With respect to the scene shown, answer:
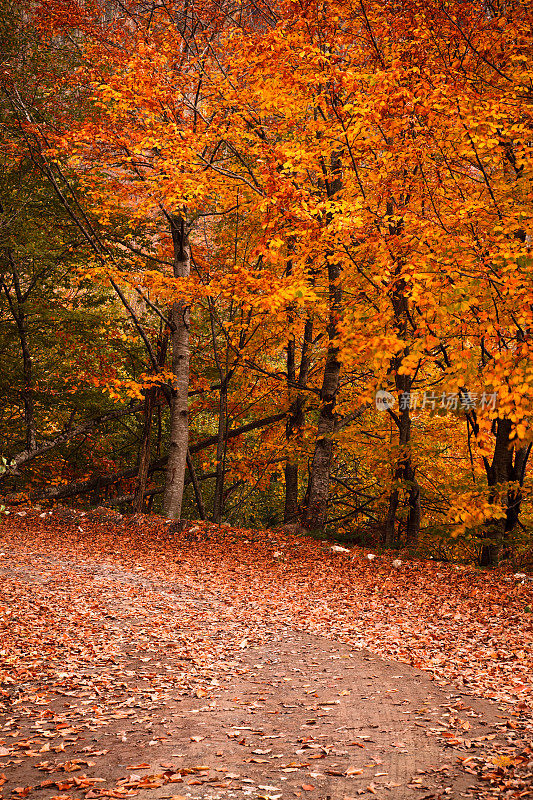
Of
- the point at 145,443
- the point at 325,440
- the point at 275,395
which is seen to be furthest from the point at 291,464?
the point at 145,443

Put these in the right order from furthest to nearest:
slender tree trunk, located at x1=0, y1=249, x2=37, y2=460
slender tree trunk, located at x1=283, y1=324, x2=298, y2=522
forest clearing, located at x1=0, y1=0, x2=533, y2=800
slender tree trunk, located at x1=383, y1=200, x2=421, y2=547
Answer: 1. slender tree trunk, located at x1=283, y1=324, x2=298, y2=522
2. slender tree trunk, located at x1=0, y1=249, x2=37, y2=460
3. slender tree trunk, located at x1=383, y1=200, x2=421, y2=547
4. forest clearing, located at x1=0, y1=0, x2=533, y2=800

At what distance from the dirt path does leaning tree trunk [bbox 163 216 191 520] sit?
247 inches

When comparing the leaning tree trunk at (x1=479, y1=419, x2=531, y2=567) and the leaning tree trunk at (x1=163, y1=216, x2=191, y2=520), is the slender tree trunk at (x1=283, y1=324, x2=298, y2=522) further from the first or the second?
the leaning tree trunk at (x1=479, y1=419, x2=531, y2=567)

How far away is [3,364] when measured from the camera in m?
15.3

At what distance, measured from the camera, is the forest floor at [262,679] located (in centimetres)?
378

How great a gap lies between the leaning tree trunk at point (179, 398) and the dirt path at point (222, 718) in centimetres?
626

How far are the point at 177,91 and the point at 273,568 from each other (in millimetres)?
8148

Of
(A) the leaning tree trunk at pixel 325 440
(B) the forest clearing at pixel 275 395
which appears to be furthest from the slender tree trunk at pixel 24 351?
(A) the leaning tree trunk at pixel 325 440

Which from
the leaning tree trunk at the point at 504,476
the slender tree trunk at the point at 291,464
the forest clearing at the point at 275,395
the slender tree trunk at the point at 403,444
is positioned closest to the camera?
the forest clearing at the point at 275,395

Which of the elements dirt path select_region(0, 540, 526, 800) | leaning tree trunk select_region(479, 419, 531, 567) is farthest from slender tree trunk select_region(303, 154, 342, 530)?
dirt path select_region(0, 540, 526, 800)

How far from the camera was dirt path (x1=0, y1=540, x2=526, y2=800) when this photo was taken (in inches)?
146

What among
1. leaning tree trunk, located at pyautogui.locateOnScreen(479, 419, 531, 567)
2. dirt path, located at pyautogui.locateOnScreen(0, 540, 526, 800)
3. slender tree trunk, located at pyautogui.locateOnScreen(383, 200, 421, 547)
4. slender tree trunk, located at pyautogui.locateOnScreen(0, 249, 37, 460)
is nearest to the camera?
dirt path, located at pyautogui.locateOnScreen(0, 540, 526, 800)

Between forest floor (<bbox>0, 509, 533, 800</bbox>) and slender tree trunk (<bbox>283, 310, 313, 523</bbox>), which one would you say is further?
slender tree trunk (<bbox>283, 310, 313, 523</bbox>)

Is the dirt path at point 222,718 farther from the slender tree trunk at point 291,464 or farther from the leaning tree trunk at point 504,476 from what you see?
the slender tree trunk at point 291,464
